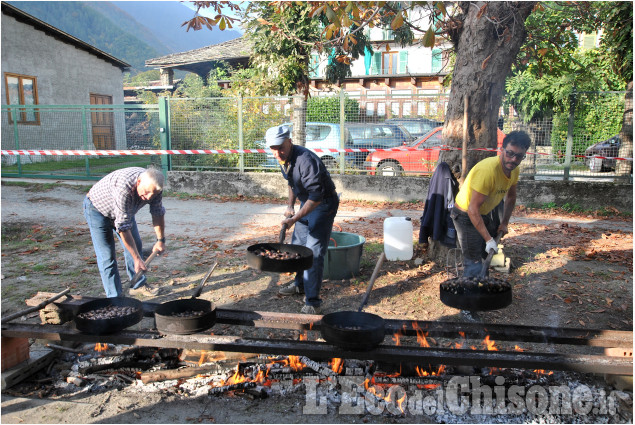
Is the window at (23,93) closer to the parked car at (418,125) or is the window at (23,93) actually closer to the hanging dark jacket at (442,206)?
the parked car at (418,125)

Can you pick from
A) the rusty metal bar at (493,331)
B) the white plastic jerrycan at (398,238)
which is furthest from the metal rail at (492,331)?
the white plastic jerrycan at (398,238)

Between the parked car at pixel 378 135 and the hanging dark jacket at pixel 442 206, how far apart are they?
199 inches

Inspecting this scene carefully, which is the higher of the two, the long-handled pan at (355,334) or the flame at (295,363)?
the long-handled pan at (355,334)

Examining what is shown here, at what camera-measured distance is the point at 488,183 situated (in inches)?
175

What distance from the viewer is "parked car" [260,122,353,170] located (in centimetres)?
1186

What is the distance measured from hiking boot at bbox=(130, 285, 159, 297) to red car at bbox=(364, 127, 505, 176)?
22.8 ft

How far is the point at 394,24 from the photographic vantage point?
14.0ft

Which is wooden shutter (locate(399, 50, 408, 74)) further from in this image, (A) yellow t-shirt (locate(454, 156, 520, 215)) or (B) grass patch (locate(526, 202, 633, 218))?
A: (A) yellow t-shirt (locate(454, 156, 520, 215))

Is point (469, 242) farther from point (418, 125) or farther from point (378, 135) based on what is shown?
point (378, 135)

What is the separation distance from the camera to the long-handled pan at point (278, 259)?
4.26 m

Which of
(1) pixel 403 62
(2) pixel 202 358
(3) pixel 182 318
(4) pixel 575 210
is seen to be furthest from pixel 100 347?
(1) pixel 403 62

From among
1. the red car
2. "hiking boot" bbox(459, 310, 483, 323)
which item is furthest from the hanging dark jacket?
the red car

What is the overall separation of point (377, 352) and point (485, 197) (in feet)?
6.09

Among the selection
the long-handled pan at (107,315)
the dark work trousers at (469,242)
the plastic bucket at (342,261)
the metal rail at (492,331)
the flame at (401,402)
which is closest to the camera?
the flame at (401,402)
